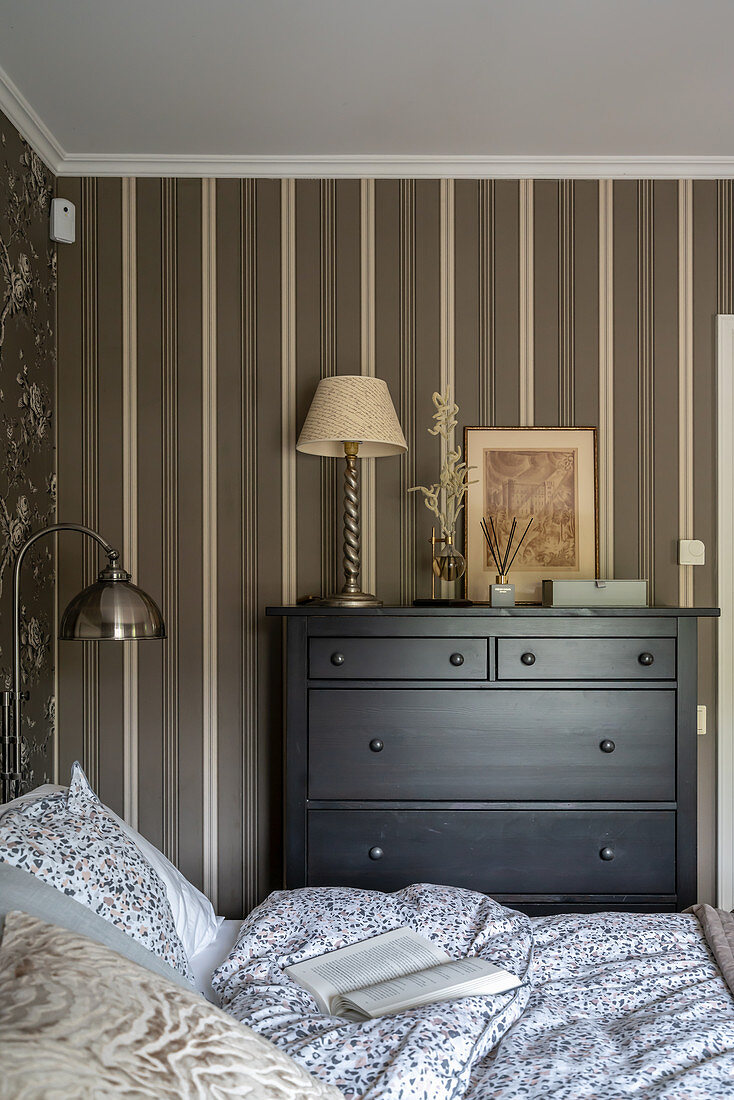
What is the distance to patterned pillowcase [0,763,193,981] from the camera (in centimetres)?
140

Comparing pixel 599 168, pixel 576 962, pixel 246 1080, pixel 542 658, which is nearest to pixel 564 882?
pixel 542 658

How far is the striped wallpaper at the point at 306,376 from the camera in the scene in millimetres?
3064

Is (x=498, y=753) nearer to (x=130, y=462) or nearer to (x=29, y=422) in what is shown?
(x=130, y=462)

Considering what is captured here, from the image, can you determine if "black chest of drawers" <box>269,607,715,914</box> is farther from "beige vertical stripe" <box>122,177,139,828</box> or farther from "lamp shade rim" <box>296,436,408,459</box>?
"beige vertical stripe" <box>122,177,139,828</box>

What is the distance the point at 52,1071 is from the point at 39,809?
841 mm

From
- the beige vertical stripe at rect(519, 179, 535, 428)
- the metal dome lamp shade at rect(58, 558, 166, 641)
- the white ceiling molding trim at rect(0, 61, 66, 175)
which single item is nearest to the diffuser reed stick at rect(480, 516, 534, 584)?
the beige vertical stripe at rect(519, 179, 535, 428)

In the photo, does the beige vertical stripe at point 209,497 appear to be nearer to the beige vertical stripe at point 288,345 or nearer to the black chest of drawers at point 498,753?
the beige vertical stripe at point 288,345

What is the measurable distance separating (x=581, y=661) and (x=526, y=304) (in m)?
1.33

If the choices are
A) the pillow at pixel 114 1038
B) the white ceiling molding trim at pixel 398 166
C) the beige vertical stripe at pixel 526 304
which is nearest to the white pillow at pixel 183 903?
the pillow at pixel 114 1038

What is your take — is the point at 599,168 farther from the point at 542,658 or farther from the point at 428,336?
the point at 542,658

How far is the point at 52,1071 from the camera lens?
2.53 feet

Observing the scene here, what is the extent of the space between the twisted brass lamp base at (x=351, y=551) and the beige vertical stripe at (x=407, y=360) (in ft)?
1.00

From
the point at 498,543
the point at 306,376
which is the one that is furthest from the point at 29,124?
the point at 498,543

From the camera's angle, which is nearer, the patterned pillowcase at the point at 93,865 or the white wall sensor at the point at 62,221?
the patterned pillowcase at the point at 93,865
